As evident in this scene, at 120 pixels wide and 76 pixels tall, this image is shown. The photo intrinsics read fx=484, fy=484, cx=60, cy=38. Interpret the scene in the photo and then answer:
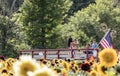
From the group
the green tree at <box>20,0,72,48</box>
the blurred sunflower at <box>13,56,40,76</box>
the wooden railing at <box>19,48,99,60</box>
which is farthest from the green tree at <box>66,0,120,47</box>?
the blurred sunflower at <box>13,56,40,76</box>

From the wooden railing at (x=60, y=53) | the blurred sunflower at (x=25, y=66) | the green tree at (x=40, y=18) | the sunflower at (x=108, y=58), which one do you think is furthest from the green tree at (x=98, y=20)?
the blurred sunflower at (x=25, y=66)

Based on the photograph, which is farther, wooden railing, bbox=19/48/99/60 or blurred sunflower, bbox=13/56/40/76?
wooden railing, bbox=19/48/99/60

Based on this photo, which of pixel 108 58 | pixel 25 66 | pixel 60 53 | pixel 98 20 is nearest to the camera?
pixel 25 66

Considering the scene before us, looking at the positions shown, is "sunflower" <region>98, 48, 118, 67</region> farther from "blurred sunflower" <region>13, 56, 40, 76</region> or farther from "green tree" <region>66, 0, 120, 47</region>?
"green tree" <region>66, 0, 120, 47</region>

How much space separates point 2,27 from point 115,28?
68.7 ft

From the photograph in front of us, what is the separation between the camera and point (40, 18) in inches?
1481

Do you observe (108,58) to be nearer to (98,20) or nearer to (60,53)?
(60,53)

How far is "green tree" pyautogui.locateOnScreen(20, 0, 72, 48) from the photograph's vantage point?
36938 millimetres

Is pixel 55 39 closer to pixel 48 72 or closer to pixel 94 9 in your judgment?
pixel 94 9

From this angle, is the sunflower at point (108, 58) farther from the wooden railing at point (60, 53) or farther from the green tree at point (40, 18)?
the green tree at point (40, 18)

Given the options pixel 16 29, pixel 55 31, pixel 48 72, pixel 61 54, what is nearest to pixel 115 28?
pixel 55 31

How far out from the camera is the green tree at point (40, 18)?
121ft

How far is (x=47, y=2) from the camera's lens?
37.0 m

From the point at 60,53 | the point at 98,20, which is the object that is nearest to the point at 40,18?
the point at 98,20
